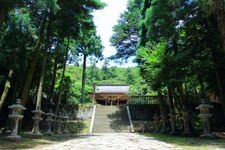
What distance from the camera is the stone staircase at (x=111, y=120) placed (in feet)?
82.2

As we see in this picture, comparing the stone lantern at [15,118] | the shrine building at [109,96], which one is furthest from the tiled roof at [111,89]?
the stone lantern at [15,118]

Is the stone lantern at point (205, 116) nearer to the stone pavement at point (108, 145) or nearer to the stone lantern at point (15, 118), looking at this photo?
the stone pavement at point (108, 145)

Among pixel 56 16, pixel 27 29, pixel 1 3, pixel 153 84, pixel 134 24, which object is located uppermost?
pixel 134 24

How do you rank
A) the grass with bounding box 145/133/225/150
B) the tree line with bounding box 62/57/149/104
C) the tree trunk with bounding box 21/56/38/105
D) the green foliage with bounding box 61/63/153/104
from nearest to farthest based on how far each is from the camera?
the grass with bounding box 145/133/225/150 → the tree trunk with bounding box 21/56/38/105 → the tree line with bounding box 62/57/149/104 → the green foliage with bounding box 61/63/153/104

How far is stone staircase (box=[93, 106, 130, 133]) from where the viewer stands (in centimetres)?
2506

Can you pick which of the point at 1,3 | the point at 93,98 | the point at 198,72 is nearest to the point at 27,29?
the point at 1,3

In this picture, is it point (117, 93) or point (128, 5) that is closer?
point (128, 5)

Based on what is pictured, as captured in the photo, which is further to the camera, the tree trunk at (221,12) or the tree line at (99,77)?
the tree line at (99,77)

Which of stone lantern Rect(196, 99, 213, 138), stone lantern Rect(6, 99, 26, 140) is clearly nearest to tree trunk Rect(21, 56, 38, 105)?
stone lantern Rect(6, 99, 26, 140)

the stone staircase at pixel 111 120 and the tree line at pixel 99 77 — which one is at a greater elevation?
the tree line at pixel 99 77

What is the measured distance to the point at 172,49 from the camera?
1675 cm

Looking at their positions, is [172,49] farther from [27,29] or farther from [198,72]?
[27,29]

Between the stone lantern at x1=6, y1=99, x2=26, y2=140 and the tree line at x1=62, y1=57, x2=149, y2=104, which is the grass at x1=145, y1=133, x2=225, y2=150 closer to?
Answer: the stone lantern at x1=6, y1=99, x2=26, y2=140

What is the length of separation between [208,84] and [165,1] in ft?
18.9
